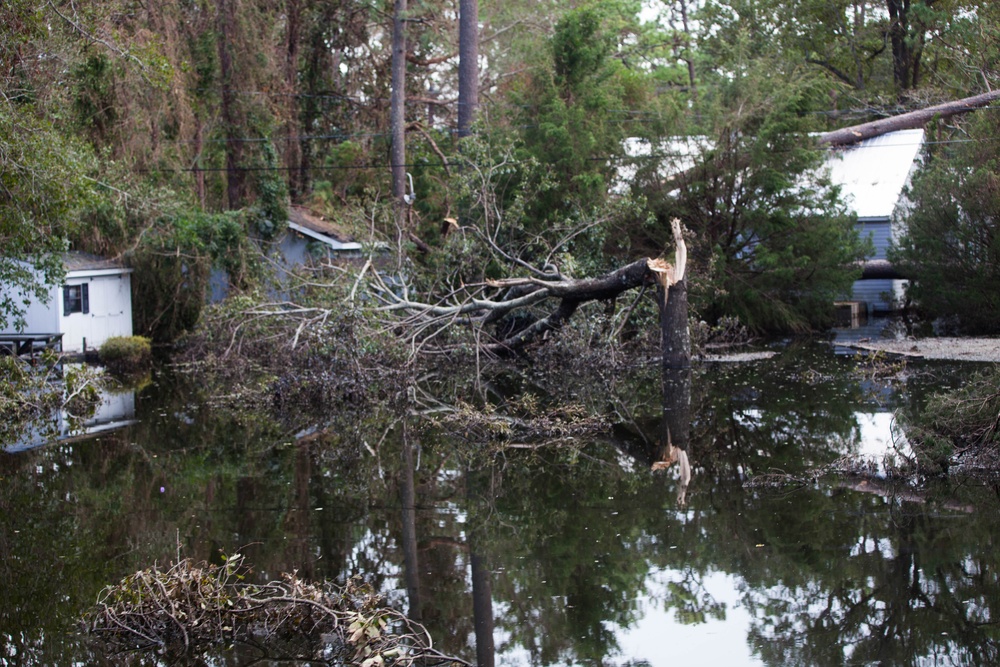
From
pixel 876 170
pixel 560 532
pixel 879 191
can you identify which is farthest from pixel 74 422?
pixel 876 170

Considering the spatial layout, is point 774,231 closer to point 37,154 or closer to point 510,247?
point 510,247

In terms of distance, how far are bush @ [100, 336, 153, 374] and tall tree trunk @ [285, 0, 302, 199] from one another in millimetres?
11267

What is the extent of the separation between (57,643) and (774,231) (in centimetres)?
2223

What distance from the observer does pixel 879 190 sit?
31656mm

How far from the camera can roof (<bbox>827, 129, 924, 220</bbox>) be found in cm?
3122

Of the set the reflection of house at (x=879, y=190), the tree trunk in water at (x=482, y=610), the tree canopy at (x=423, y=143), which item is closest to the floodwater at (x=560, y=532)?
the tree trunk in water at (x=482, y=610)

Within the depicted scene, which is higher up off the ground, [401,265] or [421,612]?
[401,265]

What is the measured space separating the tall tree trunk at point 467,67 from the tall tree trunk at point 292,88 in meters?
7.86

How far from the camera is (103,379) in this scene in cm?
2267

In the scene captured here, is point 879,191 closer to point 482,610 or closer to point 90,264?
point 90,264

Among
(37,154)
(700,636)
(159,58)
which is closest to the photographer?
(700,636)

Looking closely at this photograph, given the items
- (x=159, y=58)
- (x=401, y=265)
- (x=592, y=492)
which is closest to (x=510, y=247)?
(x=401, y=265)

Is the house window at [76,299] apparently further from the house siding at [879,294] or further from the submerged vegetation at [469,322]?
the house siding at [879,294]

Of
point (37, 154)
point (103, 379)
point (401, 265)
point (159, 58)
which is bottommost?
point (103, 379)
